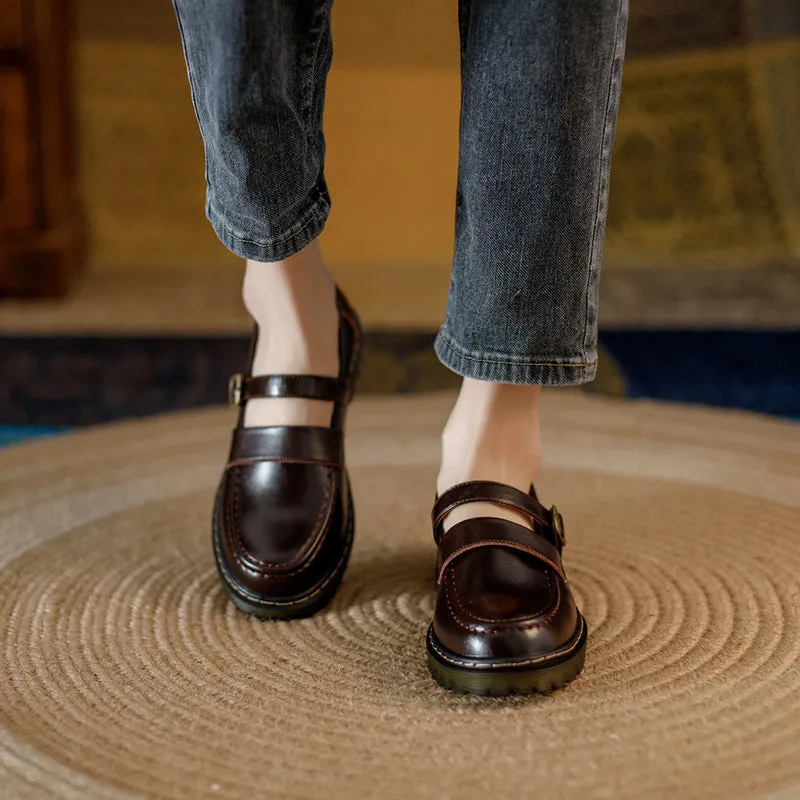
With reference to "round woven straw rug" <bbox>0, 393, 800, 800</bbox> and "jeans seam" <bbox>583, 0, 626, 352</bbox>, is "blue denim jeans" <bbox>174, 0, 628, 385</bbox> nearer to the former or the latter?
"jeans seam" <bbox>583, 0, 626, 352</bbox>

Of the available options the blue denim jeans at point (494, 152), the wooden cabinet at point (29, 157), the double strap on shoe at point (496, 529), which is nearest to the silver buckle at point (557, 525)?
the double strap on shoe at point (496, 529)

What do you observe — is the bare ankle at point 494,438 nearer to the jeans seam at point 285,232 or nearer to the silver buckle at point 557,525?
the silver buckle at point 557,525

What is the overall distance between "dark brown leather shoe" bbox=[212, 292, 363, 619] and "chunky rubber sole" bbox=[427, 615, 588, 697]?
0.13m

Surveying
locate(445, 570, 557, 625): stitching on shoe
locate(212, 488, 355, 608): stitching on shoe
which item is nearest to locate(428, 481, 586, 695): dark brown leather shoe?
locate(445, 570, 557, 625): stitching on shoe

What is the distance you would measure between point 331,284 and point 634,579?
32cm

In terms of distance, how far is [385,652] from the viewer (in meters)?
0.68

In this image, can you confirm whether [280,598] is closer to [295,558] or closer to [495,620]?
[295,558]

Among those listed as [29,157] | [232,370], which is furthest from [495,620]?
[29,157]

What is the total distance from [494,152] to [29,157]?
1260 millimetres

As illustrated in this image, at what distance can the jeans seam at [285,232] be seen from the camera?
2.15ft

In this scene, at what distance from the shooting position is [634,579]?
78 cm

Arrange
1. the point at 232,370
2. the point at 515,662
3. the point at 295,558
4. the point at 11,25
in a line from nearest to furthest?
the point at 515,662, the point at 295,558, the point at 232,370, the point at 11,25

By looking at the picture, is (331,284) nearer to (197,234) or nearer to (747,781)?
(747,781)

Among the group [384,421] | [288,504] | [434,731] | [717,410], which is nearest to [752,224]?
[717,410]
